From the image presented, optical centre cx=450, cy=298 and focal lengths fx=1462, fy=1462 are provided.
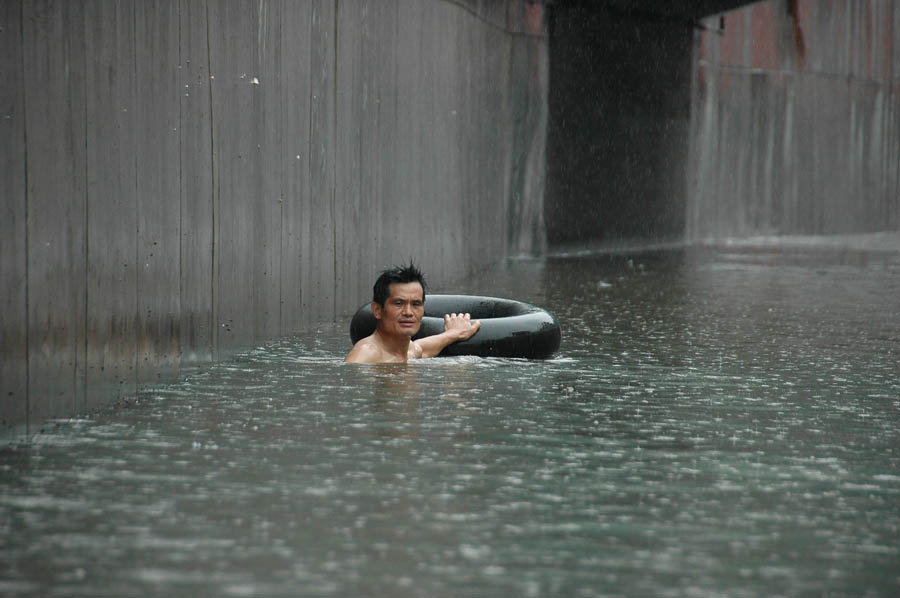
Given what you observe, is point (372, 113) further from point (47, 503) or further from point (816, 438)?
point (47, 503)

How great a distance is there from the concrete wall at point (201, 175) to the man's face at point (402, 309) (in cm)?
121

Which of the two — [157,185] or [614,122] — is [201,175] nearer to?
[157,185]

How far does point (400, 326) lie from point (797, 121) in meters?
25.2

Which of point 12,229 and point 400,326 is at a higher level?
point 12,229

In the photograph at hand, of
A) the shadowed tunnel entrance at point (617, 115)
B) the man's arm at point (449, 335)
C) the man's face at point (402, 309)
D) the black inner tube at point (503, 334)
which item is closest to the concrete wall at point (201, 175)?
the black inner tube at point (503, 334)

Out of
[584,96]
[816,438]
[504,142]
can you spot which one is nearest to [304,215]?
[816,438]

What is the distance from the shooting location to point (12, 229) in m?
6.54

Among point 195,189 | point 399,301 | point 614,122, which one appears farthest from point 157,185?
point 614,122

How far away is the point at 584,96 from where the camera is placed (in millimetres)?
25312

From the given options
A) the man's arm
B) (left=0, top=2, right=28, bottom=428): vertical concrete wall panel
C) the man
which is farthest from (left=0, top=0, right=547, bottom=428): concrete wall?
the man's arm

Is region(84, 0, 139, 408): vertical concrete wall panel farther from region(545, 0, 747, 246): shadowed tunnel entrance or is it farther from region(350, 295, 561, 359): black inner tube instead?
region(545, 0, 747, 246): shadowed tunnel entrance

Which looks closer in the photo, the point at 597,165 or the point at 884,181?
the point at 597,165

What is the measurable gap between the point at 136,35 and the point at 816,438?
13.8 ft

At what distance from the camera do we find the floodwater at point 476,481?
4457mm
